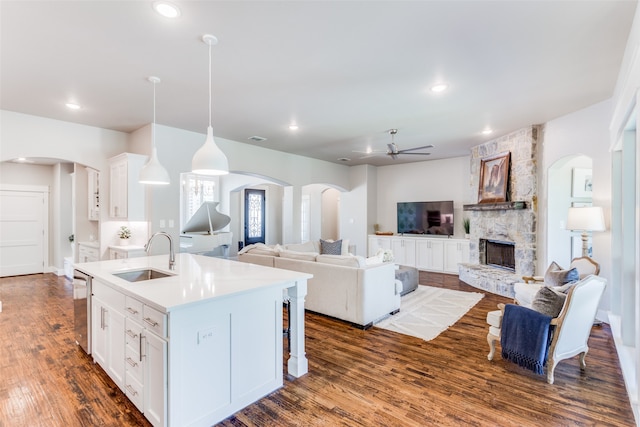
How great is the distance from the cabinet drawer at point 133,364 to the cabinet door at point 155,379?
0.31 ft

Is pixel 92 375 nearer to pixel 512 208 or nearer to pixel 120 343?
pixel 120 343

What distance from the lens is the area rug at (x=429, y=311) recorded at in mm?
3949

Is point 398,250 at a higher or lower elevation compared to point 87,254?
lower

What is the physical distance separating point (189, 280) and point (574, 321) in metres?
3.25

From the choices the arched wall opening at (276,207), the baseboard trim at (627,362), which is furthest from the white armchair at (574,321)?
the arched wall opening at (276,207)

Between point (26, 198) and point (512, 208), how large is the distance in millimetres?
10306

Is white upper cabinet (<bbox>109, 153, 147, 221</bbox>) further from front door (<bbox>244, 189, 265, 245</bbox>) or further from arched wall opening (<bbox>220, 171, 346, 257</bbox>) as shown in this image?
front door (<bbox>244, 189, 265, 245</bbox>)

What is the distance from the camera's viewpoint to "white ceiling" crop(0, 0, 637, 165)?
227cm

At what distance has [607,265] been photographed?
4.07 meters

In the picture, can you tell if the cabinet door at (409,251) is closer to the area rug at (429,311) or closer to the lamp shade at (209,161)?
the area rug at (429,311)

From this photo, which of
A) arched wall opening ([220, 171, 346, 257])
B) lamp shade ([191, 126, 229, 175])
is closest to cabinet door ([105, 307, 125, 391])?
lamp shade ([191, 126, 229, 175])

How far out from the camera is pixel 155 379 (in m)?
2.03

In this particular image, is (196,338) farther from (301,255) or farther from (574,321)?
(574,321)

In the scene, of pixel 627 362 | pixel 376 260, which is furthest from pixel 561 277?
pixel 376 260
